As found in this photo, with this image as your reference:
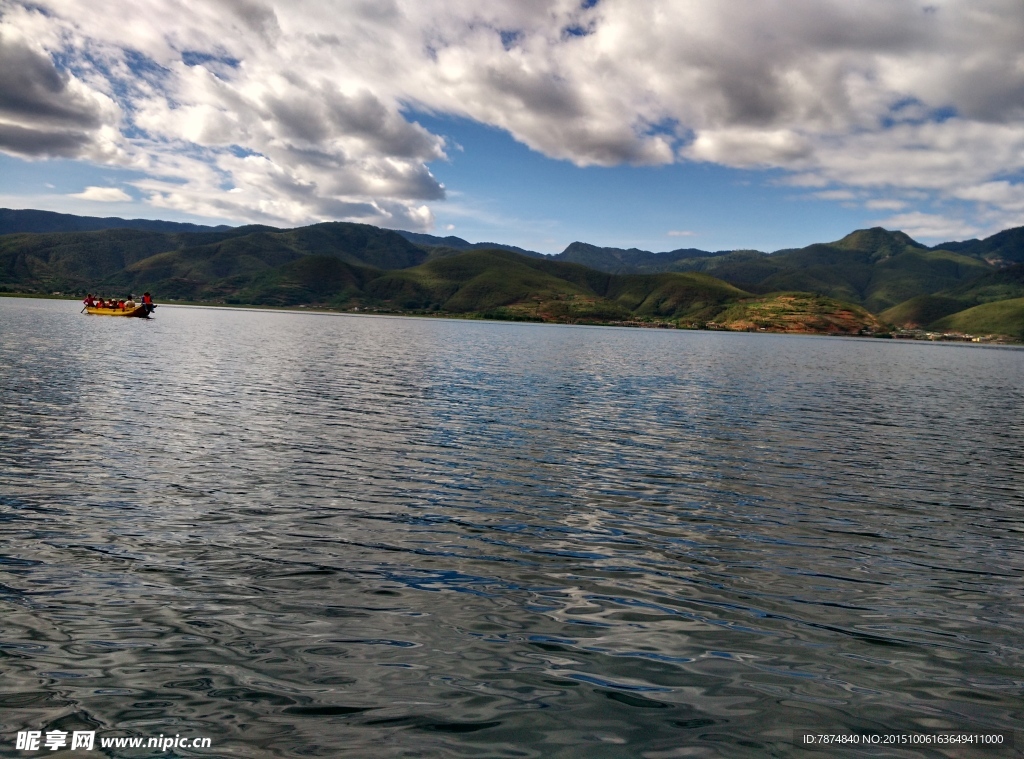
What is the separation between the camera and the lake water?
36.3 feet

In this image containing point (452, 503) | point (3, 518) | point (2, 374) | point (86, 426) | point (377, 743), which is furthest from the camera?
point (2, 374)

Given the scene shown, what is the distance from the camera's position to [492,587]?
16.8m

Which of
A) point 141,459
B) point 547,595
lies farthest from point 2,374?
point 547,595

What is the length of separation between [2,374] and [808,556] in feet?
218

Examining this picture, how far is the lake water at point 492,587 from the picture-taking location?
1108 centimetres

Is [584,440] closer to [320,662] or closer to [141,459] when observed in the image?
[141,459]

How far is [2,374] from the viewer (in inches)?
2160

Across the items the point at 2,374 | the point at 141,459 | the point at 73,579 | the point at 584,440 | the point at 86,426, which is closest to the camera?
the point at 73,579

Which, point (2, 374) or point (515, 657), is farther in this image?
Answer: point (2, 374)

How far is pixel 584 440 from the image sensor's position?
38.9 meters

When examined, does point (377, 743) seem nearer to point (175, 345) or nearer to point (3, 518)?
point (3, 518)

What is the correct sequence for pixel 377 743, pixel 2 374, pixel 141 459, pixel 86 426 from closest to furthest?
1. pixel 377 743
2. pixel 141 459
3. pixel 86 426
4. pixel 2 374

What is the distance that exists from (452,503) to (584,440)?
628 inches

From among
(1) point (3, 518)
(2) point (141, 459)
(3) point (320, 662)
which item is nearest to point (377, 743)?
(3) point (320, 662)
